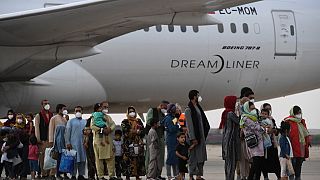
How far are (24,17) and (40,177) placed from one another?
458 centimetres

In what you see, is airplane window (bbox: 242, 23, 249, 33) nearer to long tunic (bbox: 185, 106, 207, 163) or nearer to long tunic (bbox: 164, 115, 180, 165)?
long tunic (bbox: 164, 115, 180, 165)

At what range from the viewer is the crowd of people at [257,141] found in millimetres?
16297

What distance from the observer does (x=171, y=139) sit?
18.8 metres

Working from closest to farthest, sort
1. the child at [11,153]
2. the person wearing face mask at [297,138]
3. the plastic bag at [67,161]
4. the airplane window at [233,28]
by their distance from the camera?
the person wearing face mask at [297,138]
the plastic bag at [67,161]
the child at [11,153]
the airplane window at [233,28]

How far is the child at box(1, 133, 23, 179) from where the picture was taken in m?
19.5

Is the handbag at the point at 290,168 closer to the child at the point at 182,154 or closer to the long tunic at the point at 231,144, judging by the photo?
the long tunic at the point at 231,144

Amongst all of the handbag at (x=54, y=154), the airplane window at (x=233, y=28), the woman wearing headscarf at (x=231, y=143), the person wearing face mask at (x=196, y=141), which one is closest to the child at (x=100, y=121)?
the handbag at (x=54, y=154)

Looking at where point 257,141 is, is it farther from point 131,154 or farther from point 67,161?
point 67,161

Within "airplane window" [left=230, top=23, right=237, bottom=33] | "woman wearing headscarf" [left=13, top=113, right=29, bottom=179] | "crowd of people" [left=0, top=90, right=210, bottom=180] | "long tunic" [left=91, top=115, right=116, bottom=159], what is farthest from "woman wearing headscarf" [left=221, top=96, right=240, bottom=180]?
"airplane window" [left=230, top=23, right=237, bottom=33]

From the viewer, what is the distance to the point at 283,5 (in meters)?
24.7

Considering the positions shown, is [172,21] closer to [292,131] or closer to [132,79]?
[292,131]

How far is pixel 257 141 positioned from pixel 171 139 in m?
2.94

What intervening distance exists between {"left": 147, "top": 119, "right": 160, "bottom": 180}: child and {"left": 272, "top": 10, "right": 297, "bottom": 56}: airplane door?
620 centimetres

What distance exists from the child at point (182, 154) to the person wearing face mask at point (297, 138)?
77.5 inches
